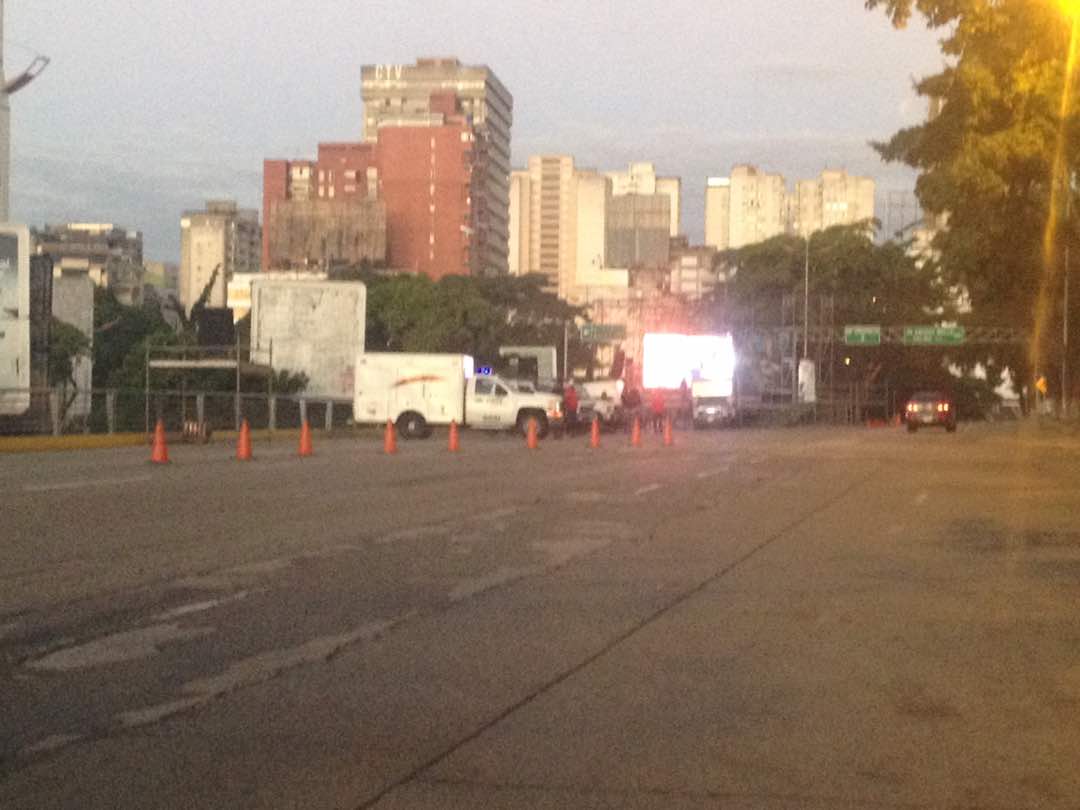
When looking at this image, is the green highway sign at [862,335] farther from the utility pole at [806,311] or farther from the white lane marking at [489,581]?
the white lane marking at [489,581]

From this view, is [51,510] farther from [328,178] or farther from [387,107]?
[387,107]

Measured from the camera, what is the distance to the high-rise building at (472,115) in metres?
155

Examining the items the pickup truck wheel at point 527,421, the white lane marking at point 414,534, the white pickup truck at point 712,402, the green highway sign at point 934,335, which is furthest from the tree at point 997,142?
the green highway sign at point 934,335

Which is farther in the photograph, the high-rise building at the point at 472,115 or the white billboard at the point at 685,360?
the high-rise building at the point at 472,115

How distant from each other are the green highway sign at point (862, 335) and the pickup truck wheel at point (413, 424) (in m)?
46.0

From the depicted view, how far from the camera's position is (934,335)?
88.4m

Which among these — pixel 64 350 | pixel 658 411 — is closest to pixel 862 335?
pixel 658 411

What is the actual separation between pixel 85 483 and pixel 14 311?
1594 centimetres

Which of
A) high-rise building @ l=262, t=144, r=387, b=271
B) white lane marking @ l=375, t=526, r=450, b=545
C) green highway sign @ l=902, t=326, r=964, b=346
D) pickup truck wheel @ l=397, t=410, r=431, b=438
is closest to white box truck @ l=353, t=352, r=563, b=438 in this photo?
pickup truck wheel @ l=397, t=410, r=431, b=438

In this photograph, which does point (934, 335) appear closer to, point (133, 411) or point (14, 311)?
point (133, 411)

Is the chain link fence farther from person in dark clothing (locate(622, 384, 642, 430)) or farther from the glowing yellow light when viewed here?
the glowing yellow light

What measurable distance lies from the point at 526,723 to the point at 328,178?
148252 mm

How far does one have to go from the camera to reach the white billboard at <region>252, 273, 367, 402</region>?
57500mm

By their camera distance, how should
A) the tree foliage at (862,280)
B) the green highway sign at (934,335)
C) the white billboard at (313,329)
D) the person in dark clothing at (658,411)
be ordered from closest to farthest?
the white billboard at (313,329) < the person in dark clothing at (658,411) < the green highway sign at (934,335) < the tree foliage at (862,280)
